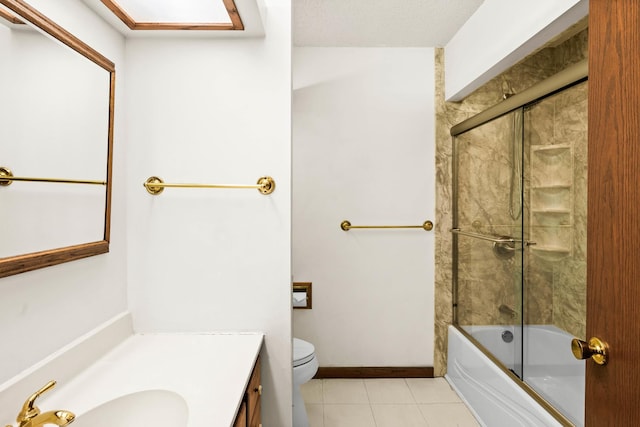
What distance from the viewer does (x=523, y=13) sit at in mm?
1729

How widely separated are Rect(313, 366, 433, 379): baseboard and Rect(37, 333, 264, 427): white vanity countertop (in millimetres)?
1560

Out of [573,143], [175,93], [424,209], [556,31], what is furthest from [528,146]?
[175,93]

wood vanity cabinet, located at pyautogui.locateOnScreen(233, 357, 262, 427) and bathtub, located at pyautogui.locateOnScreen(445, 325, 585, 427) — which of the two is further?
bathtub, located at pyautogui.locateOnScreen(445, 325, 585, 427)

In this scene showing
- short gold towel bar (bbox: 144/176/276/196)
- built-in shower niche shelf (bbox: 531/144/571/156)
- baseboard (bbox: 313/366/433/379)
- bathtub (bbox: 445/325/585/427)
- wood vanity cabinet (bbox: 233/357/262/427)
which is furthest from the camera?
baseboard (bbox: 313/366/433/379)

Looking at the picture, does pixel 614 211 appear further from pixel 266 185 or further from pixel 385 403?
pixel 385 403

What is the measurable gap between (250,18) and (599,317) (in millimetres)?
1338

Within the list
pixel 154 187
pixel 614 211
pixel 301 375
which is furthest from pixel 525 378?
pixel 154 187

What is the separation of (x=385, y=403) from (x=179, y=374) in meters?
1.73

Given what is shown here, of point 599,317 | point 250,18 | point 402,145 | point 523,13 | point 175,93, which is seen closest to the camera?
point 599,317

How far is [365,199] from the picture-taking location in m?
2.79

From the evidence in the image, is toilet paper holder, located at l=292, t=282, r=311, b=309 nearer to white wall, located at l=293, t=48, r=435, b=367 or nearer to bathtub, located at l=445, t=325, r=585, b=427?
white wall, located at l=293, t=48, r=435, b=367

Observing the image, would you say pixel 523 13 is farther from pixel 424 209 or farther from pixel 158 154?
pixel 158 154

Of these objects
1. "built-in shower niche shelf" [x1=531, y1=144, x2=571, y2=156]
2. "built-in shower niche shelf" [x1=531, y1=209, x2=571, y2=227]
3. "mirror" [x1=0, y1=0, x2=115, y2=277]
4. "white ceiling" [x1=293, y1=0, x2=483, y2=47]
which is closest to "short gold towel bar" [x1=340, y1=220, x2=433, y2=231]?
"built-in shower niche shelf" [x1=531, y1=209, x2=571, y2=227]

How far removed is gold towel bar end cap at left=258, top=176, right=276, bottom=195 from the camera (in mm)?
1428
